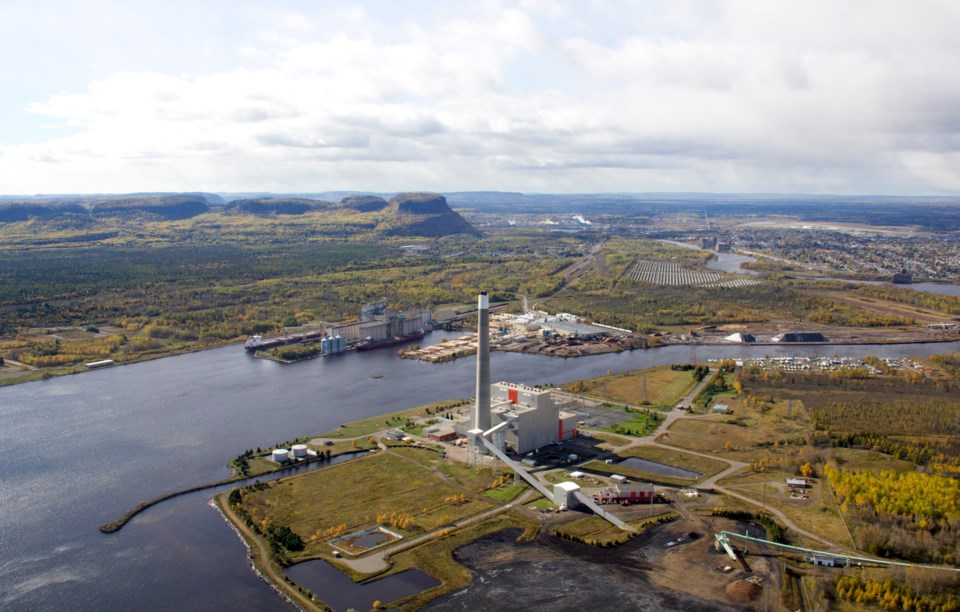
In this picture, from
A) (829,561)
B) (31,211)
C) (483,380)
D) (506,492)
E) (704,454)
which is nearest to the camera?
(829,561)

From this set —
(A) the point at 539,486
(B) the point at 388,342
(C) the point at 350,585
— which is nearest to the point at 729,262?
(B) the point at 388,342

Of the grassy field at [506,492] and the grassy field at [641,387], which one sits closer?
the grassy field at [506,492]

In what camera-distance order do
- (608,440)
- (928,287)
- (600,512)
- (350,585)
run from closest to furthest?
(350,585) → (600,512) → (608,440) → (928,287)

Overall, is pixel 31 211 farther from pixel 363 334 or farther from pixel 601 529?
pixel 601 529

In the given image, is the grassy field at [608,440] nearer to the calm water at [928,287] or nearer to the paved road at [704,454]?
the paved road at [704,454]

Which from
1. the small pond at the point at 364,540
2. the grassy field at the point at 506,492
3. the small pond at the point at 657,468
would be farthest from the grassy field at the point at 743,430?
the small pond at the point at 364,540

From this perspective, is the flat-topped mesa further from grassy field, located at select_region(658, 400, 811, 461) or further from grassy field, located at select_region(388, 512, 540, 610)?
grassy field, located at select_region(388, 512, 540, 610)

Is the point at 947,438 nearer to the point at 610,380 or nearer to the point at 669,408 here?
the point at 669,408
